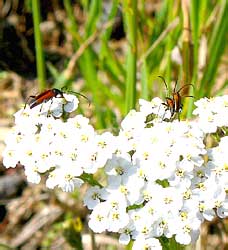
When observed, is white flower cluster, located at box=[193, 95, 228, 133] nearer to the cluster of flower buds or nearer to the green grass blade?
the cluster of flower buds

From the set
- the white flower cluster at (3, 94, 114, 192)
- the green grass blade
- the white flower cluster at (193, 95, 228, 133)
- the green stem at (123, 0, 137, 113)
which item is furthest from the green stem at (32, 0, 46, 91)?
the white flower cluster at (193, 95, 228, 133)

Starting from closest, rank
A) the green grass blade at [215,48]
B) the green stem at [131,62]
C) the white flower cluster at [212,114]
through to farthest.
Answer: the white flower cluster at [212,114], the green stem at [131,62], the green grass blade at [215,48]

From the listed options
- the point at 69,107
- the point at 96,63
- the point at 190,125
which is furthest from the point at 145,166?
the point at 96,63

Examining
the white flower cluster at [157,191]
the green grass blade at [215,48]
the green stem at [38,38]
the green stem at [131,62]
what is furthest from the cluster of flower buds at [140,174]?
the green grass blade at [215,48]

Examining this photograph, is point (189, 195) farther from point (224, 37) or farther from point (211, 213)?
point (224, 37)

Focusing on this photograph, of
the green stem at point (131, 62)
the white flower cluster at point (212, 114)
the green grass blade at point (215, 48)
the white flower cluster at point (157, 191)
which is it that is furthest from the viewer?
the green grass blade at point (215, 48)

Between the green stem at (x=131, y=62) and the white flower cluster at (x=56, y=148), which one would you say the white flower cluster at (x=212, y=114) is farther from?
the green stem at (x=131, y=62)

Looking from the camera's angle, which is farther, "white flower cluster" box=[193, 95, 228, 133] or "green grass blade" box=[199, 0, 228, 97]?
"green grass blade" box=[199, 0, 228, 97]

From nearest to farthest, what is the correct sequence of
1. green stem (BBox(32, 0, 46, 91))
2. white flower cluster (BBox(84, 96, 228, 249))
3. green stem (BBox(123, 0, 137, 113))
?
1. white flower cluster (BBox(84, 96, 228, 249))
2. green stem (BBox(123, 0, 137, 113))
3. green stem (BBox(32, 0, 46, 91))

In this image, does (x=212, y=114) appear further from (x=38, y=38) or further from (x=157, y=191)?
(x=38, y=38)
